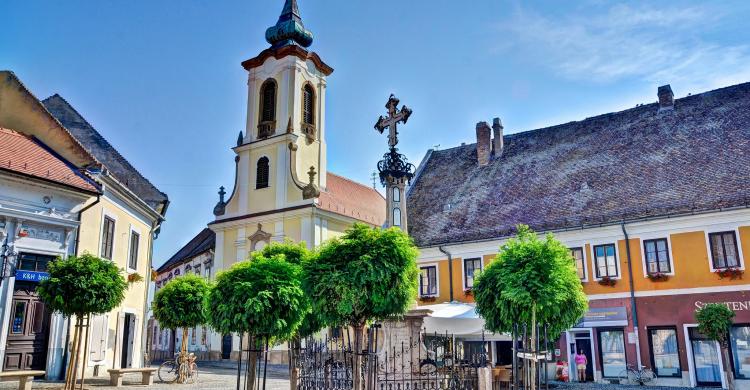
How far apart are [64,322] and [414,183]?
19145mm

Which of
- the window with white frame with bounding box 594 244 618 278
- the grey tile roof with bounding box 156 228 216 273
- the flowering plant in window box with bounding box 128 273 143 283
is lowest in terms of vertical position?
the flowering plant in window box with bounding box 128 273 143 283

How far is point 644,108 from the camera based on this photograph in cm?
2881

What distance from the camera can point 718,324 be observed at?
63.8ft

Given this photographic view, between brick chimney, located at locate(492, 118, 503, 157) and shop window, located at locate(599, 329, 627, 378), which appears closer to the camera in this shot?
shop window, located at locate(599, 329, 627, 378)

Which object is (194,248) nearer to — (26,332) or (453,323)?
(26,332)

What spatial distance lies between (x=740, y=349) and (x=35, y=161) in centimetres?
2365

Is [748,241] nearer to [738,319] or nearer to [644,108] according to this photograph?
[738,319]

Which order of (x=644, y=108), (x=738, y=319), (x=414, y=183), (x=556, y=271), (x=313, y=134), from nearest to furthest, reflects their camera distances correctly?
(x=556, y=271)
(x=738, y=319)
(x=644, y=108)
(x=414, y=183)
(x=313, y=134)

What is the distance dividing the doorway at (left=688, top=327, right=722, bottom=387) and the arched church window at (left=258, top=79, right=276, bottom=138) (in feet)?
85.4

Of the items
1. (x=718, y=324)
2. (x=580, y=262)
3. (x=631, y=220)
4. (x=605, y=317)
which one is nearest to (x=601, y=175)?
(x=631, y=220)

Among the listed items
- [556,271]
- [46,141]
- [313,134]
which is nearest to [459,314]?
[556,271]

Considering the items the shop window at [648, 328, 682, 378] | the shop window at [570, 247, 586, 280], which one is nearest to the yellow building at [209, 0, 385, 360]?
the shop window at [570, 247, 586, 280]

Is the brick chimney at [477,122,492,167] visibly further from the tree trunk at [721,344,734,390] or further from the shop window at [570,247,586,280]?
the tree trunk at [721,344,734,390]

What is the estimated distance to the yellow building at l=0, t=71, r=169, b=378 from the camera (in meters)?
20.8
